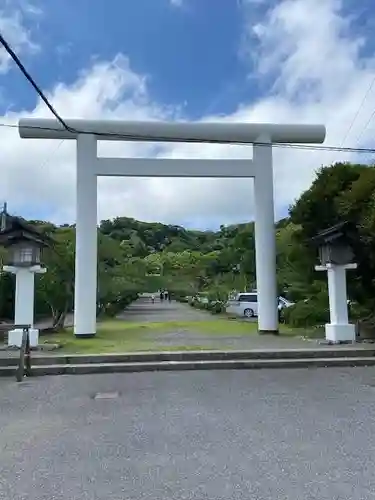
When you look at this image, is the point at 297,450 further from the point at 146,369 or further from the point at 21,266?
Answer: the point at 21,266

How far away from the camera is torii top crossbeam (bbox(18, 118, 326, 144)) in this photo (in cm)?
1395

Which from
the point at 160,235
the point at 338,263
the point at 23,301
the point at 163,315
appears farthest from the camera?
the point at 160,235

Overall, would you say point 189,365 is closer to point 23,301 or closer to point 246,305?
point 23,301

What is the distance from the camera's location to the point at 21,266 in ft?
37.8

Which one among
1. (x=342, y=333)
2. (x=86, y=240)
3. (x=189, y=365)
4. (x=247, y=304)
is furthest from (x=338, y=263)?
(x=247, y=304)

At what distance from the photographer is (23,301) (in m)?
11.4

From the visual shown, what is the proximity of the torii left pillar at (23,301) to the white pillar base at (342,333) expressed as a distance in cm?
650

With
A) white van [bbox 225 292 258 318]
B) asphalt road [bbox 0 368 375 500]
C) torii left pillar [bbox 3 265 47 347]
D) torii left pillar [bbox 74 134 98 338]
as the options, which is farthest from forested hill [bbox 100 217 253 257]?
asphalt road [bbox 0 368 375 500]

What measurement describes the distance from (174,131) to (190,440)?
10.6m

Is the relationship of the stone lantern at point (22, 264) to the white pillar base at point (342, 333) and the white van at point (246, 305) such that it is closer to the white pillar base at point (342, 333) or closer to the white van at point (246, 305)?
the white pillar base at point (342, 333)

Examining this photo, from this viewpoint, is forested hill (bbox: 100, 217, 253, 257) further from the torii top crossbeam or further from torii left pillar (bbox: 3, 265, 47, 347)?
torii left pillar (bbox: 3, 265, 47, 347)

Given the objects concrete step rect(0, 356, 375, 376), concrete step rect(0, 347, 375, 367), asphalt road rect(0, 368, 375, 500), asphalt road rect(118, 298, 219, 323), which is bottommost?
asphalt road rect(0, 368, 375, 500)

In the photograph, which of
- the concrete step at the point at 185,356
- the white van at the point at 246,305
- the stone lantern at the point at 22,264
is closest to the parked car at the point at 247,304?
the white van at the point at 246,305

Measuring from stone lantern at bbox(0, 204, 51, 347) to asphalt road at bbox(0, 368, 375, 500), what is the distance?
3.47 m
